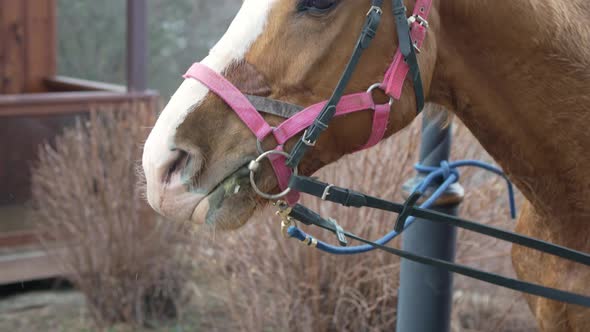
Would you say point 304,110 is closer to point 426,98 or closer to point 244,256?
point 426,98

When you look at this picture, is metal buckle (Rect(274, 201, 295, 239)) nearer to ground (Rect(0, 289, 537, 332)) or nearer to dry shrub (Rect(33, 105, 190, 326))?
ground (Rect(0, 289, 537, 332))

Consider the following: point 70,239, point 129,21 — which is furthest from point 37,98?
point 70,239

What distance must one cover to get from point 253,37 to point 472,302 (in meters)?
3.35

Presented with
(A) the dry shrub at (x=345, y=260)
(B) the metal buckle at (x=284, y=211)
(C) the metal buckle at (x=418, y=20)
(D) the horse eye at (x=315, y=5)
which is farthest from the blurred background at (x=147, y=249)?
(C) the metal buckle at (x=418, y=20)

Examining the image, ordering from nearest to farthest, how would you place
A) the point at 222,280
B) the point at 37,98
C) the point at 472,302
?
the point at 222,280
the point at 472,302
the point at 37,98

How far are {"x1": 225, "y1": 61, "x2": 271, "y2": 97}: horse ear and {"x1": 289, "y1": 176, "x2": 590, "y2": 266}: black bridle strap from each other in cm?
24

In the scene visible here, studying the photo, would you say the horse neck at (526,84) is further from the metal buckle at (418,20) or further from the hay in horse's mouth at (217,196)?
the hay in horse's mouth at (217,196)

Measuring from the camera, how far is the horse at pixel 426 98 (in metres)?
1.83

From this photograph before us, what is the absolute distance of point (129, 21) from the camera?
19.0 feet

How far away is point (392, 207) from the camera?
204 centimetres

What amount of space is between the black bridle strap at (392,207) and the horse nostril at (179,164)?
26cm

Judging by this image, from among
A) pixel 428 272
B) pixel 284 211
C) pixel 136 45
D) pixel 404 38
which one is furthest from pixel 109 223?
pixel 404 38

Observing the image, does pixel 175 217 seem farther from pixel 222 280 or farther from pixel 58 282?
pixel 58 282

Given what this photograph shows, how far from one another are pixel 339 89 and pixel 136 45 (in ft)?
14.0
